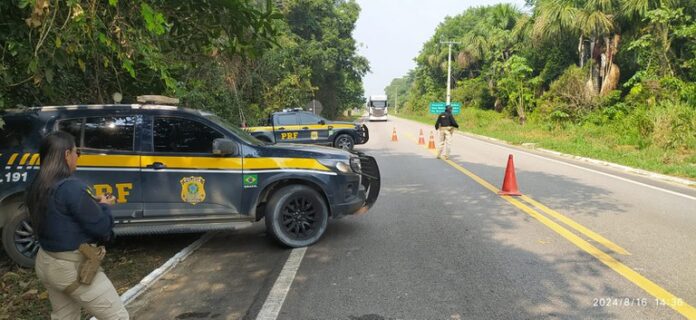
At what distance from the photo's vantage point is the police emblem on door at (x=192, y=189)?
5.30 meters

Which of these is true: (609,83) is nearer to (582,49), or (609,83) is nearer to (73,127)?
(582,49)

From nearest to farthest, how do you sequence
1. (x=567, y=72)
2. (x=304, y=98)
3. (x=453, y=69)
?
(x=567, y=72) → (x=304, y=98) → (x=453, y=69)

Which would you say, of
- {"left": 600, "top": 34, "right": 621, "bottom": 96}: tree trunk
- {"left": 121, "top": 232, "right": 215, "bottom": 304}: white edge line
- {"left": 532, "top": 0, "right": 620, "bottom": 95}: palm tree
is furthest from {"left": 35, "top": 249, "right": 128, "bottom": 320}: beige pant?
{"left": 600, "top": 34, "right": 621, "bottom": 96}: tree trunk

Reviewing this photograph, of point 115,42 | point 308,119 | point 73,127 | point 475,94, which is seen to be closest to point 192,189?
point 73,127

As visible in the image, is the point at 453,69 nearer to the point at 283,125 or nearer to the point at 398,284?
the point at 283,125

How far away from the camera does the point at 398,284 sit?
438 centimetres

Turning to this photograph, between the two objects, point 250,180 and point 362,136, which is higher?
point 362,136

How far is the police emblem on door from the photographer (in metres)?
5.30

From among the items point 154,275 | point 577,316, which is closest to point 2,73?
point 154,275

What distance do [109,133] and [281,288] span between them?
2722mm

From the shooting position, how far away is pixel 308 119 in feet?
54.6

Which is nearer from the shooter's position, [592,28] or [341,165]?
[341,165]

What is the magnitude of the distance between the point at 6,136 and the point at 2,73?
1271 millimetres

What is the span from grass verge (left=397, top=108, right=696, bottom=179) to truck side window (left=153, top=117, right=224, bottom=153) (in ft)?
38.6
